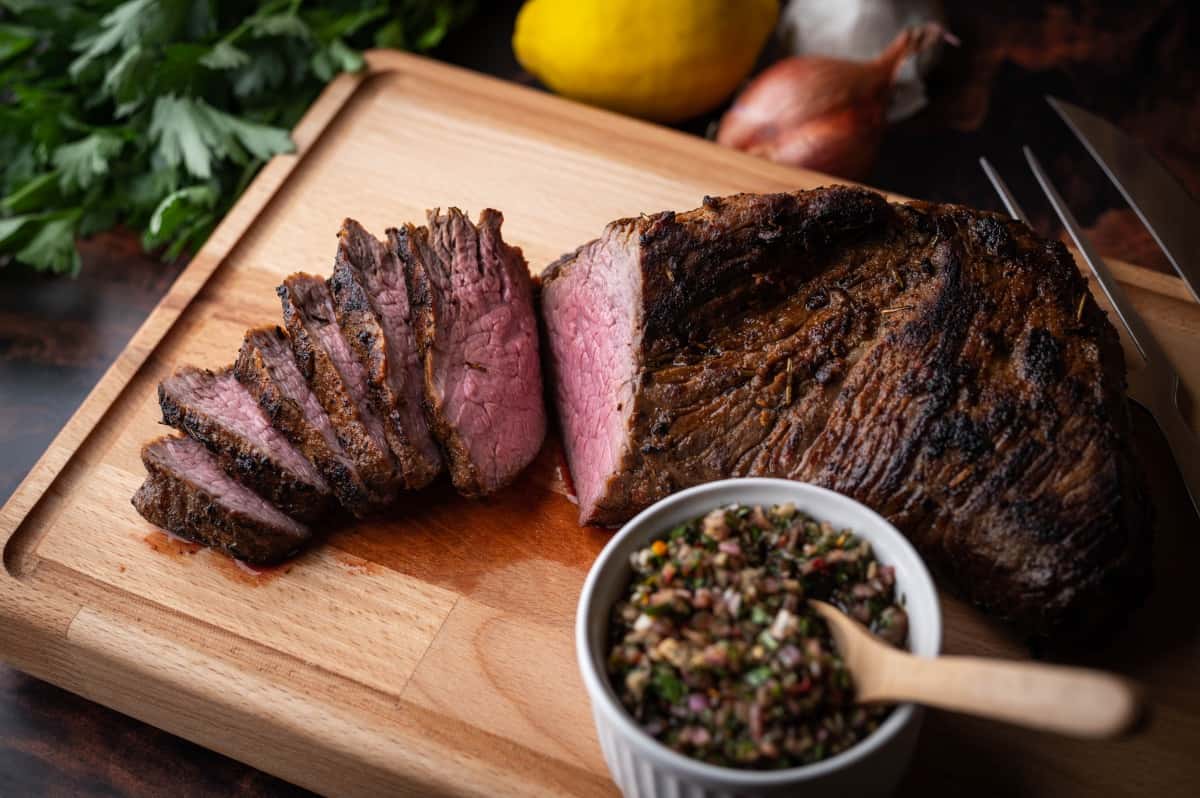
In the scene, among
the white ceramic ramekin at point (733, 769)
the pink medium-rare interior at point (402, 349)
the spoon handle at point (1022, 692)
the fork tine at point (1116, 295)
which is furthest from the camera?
the fork tine at point (1116, 295)

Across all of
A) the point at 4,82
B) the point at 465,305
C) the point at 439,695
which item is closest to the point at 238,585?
the point at 439,695

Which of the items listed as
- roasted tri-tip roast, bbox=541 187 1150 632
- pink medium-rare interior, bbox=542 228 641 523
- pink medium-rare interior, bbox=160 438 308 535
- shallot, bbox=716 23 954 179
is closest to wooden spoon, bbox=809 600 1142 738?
roasted tri-tip roast, bbox=541 187 1150 632

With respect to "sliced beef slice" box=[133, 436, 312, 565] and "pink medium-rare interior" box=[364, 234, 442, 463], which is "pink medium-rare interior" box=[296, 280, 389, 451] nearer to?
"pink medium-rare interior" box=[364, 234, 442, 463]

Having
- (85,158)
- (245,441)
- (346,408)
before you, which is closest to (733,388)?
(346,408)

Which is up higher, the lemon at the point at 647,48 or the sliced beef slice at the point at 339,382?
the lemon at the point at 647,48

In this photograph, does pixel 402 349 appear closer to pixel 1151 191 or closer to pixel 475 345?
pixel 475 345

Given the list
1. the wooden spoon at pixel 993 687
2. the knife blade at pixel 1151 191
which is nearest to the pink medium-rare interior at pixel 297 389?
the wooden spoon at pixel 993 687

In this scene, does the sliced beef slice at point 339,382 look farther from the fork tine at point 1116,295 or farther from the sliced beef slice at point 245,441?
the fork tine at point 1116,295

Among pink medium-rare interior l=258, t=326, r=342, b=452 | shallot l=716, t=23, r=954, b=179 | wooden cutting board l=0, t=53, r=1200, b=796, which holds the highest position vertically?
shallot l=716, t=23, r=954, b=179
